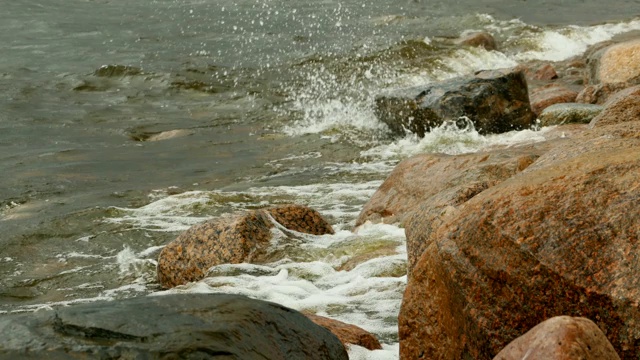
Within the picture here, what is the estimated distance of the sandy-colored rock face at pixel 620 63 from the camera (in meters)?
14.4

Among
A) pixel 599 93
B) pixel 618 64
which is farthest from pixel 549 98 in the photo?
pixel 618 64

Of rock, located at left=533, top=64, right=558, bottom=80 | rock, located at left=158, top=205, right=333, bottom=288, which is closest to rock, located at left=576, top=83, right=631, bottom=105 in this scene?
rock, located at left=533, top=64, right=558, bottom=80

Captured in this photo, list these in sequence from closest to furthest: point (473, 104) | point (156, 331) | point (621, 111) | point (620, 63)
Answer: point (156, 331)
point (621, 111)
point (473, 104)
point (620, 63)

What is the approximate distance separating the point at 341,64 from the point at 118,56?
487cm

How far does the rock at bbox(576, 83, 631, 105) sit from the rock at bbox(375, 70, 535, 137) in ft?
2.82

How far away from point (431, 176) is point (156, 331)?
18.0ft

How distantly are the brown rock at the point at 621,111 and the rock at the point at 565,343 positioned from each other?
5373 mm

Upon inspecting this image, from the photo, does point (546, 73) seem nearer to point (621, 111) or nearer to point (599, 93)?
point (599, 93)

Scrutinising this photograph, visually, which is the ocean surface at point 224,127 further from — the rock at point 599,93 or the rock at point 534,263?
the rock at point 599,93

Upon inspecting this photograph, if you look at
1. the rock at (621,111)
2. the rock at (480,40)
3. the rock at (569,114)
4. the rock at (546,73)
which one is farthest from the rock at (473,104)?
the rock at (480,40)

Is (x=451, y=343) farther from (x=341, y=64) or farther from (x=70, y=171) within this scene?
(x=341, y=64)

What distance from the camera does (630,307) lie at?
4.32 metres

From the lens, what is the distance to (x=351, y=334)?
578 centimetres

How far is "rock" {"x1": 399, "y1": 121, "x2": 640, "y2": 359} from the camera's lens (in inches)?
174
